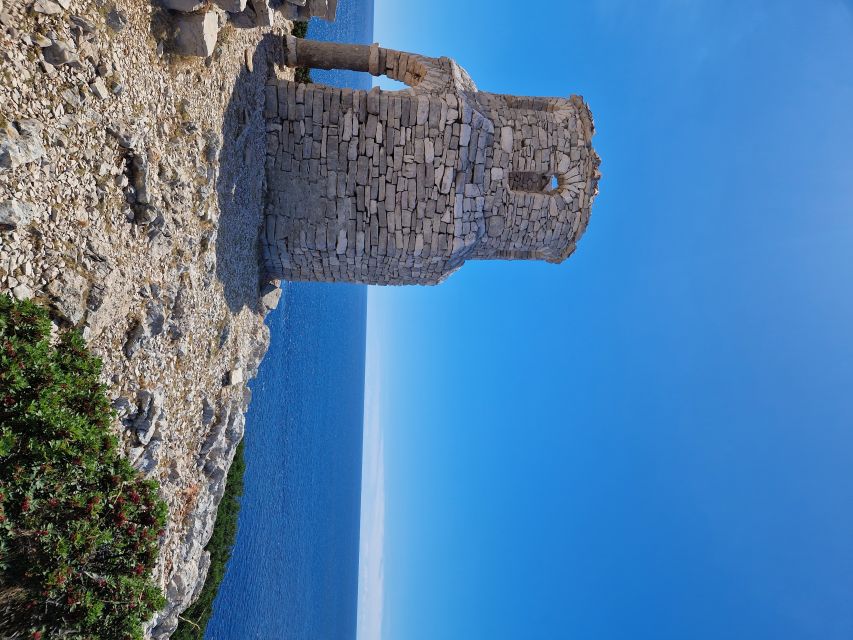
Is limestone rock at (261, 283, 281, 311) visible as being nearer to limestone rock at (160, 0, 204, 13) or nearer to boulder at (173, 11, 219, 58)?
boulder at (173, 11, 219, 58)

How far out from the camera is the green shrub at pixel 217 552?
501 inches

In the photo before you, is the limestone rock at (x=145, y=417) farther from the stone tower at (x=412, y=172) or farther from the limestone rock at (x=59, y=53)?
the stone tower at (x=412, y=172)

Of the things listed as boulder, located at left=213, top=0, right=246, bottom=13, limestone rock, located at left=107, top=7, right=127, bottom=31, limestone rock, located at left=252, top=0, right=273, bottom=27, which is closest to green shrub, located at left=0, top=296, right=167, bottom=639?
limestone rock, located at left=107, top=7, right=127, bottom=31

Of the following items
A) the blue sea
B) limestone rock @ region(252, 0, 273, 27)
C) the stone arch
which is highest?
the stone arch

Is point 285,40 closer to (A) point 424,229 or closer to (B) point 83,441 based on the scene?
(A) point 424,229

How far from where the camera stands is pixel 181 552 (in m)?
6.77

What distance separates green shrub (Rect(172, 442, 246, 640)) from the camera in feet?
41.8

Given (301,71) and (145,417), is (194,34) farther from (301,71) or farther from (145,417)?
(301,71)

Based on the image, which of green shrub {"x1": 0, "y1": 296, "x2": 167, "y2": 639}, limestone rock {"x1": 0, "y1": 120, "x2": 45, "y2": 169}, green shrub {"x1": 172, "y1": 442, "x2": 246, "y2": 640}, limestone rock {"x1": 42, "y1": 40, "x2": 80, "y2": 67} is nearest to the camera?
green shrub {"x1": 0, "y1": 296, "x2": 167, "y2": 639}

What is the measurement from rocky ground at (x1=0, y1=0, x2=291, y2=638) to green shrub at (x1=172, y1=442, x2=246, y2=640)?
260 inches

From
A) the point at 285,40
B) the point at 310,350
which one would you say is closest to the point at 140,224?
the point at 285,40

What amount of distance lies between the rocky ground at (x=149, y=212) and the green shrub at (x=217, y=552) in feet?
21.6

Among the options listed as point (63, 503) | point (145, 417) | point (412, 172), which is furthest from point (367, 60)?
point (63, 503)

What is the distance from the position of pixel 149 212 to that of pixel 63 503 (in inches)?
107
